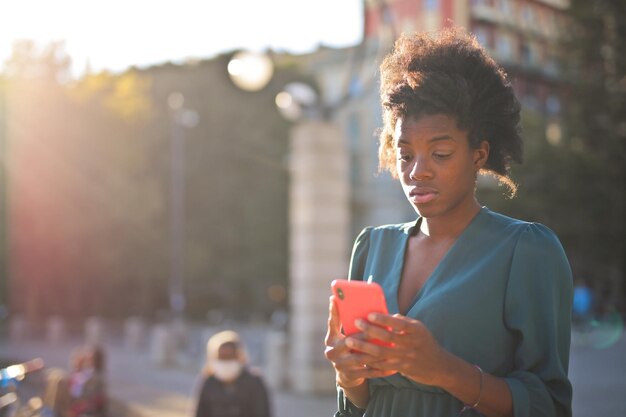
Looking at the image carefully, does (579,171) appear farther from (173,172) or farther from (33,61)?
(33,61)

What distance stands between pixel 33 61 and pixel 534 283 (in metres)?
37.0

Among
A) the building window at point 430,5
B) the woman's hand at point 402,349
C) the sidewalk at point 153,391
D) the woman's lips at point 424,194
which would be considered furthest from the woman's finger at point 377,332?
the building window at point 430,5

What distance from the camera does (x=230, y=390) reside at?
7.79 m

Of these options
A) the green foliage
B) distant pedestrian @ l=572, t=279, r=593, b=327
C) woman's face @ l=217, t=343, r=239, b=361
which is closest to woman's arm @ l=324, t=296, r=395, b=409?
woman's face @ l=217, t=343, r=239, b=361

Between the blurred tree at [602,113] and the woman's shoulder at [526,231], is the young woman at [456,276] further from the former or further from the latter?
the blurred tree at [602,113]

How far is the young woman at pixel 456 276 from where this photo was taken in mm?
2010

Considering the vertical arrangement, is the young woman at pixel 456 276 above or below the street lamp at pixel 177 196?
above

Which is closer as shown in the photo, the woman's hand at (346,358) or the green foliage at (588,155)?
the woman's hand at (346,358)

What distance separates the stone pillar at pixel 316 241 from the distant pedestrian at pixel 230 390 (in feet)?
27.2

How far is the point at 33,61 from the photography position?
121 ft

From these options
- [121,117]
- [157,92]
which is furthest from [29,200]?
[157,92]

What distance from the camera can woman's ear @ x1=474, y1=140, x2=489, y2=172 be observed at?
225cm

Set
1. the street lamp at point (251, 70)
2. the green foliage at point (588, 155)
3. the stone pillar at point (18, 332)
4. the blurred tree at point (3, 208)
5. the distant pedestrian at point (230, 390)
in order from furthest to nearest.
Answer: the stone pillar at point (18, 332) < the blurred tree at point (3, 208) < the green foliage at point (588, 155) < the street lamp at point (251, 70) < the distant pedestrian at point (230, 390)

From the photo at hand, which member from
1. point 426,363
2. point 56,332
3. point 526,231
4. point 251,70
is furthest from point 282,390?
point 56,332
